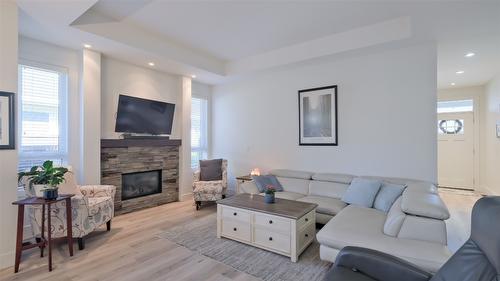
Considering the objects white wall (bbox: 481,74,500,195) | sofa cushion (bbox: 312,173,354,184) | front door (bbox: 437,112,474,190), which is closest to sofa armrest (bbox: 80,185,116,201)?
sofa cushion (bbox: 312,173,354,184)

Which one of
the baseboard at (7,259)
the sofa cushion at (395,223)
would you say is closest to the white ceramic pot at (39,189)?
the baseboard at (7,259)

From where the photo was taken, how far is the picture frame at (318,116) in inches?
169

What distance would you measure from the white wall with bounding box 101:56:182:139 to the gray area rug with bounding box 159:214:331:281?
2.29 meters

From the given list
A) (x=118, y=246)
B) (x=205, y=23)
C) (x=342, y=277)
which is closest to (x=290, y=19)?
(x=205, y=23)

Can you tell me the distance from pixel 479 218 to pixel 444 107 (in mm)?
6525

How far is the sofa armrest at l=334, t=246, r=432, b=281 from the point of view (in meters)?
1.49

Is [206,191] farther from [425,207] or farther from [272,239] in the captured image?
[425,207]

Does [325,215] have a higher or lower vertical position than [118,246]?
higher

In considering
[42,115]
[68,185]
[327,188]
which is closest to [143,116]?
[42,115]

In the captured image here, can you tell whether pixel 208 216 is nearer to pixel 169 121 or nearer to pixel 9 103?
pixel 169 121

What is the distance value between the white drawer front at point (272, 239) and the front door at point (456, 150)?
603 cm

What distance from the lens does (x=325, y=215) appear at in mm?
3400

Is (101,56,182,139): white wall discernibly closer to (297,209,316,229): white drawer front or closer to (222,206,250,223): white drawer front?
(222,206,250,223): white drawer front

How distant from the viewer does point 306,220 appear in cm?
284
